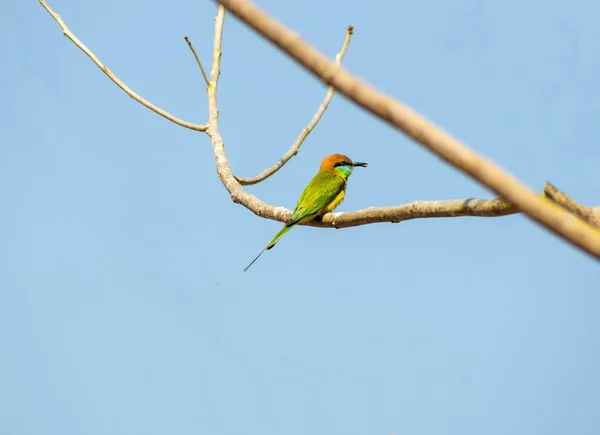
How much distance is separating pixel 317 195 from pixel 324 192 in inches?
4.5

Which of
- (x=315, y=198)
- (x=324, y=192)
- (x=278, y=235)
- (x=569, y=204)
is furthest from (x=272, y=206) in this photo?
(x=569, y=204)

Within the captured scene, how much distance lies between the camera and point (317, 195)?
4.78 m

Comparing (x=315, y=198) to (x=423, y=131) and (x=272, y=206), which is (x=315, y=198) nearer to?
(x=272, y=206)

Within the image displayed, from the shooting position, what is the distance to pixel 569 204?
1.64 metres

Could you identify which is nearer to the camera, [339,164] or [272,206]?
[272,206]

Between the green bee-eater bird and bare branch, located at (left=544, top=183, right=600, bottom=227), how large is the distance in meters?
2.38

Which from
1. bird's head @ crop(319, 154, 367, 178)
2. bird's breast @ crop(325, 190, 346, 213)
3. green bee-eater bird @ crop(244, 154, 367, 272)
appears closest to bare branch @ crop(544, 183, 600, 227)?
green bee-eater bird @ crop(244, 154, 367, 272)

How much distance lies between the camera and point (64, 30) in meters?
4.52

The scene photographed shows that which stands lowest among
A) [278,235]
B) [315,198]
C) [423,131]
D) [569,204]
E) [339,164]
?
[423,131]

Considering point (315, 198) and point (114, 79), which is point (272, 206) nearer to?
point (315, 198)

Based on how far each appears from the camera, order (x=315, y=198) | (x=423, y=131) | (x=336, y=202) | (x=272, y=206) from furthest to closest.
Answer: (x=336, y=202) < (x=315, y=198) < (x=272, y=206) < (x=423, y=131)

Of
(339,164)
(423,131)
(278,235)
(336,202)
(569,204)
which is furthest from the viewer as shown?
(339,164)

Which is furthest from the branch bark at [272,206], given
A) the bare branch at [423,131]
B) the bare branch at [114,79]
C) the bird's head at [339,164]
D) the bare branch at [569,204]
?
the bare branch at [423,131]

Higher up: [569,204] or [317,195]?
[317,195]
